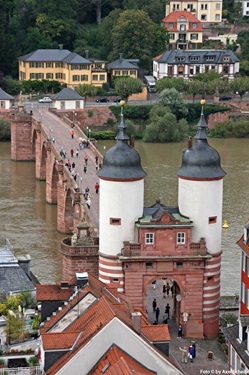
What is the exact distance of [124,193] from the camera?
45156 millimetres

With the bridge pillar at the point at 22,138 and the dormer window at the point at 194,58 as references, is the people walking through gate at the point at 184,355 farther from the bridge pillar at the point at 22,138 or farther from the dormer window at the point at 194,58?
the dormer window at the point at 194,58

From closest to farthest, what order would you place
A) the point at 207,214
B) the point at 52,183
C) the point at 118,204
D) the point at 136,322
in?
the point at 136,322
the point at 118,204
the point at 207,214
the point at 52,183

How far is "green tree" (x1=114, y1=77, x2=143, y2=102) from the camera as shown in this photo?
118375mm

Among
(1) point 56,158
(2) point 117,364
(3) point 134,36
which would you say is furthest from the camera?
(3) point 134,36

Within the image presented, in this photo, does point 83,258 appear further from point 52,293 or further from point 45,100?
point 45,100

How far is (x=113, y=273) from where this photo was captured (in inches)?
1770

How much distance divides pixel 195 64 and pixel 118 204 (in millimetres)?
84437

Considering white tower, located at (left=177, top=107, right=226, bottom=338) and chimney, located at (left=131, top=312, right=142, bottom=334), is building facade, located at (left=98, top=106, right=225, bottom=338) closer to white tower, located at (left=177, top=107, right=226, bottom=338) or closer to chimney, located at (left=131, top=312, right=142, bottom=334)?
white tower, located at (left=177, top=107, right=226, bottom=338)

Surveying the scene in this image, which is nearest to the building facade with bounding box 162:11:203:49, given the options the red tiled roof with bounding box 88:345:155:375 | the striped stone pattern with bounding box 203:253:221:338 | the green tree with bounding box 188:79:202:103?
the green tree with bounding box 188:79:202:103

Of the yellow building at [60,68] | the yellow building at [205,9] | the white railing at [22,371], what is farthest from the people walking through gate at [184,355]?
the yellow building at [205,9]

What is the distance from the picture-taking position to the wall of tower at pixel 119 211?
4516cm

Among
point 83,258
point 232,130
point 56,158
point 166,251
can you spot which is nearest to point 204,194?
point 166,251

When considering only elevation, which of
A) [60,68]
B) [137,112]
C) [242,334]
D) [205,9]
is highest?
[205,9]

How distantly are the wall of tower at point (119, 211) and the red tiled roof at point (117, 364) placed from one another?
12740 mm
